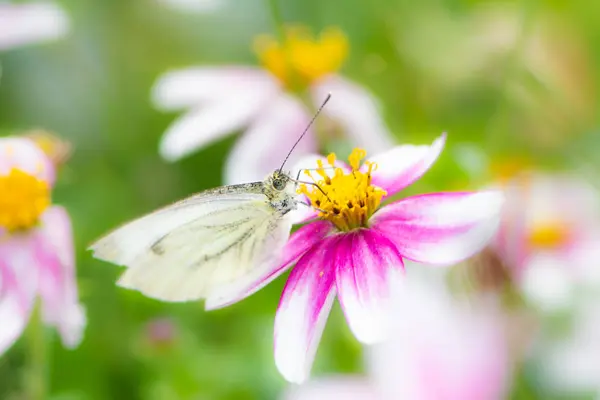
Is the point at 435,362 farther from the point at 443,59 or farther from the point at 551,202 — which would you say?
the point at 443,59

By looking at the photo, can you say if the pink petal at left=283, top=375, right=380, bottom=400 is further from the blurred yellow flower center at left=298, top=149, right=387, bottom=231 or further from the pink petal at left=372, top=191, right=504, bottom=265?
the blurred yellow flower center at left=298, top=149, right=387, bottom=231

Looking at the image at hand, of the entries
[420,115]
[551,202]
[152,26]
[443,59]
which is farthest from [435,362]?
[152,26]

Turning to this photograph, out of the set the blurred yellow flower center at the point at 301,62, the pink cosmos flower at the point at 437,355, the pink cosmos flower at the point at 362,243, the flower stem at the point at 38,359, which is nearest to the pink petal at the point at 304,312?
the pink cosmos flower at the point at 362,243

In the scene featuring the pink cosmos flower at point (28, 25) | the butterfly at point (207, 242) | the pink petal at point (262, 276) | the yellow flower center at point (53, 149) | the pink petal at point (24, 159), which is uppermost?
the pink cosmos flower at point (28, 25)

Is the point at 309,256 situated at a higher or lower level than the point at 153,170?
lower

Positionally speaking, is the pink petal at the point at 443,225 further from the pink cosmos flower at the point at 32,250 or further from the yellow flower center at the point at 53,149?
the yellow flower center at the point at 53,149

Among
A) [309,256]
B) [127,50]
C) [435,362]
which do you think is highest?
[127,50]

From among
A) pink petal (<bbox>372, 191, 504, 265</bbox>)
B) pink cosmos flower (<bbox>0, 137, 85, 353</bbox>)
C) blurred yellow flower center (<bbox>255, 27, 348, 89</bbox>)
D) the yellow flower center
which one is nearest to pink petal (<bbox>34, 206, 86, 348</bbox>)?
pink cosmos flower (<bbox>0, 137, 85, 353</bbox>)
